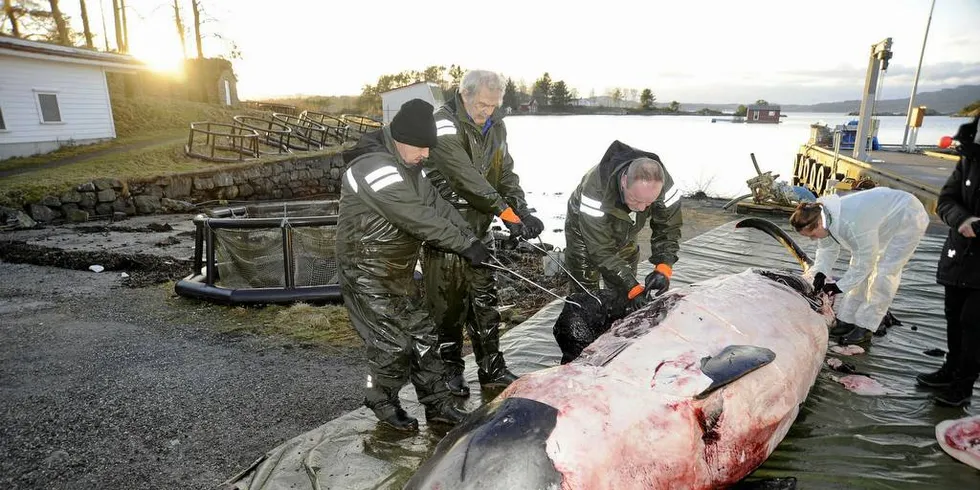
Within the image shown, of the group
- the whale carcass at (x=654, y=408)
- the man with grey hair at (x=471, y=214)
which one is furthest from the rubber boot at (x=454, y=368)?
the whale carcass at (x=654, y=408)

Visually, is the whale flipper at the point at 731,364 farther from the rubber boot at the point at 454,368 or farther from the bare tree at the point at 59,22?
the bare tree at the point at 59,22

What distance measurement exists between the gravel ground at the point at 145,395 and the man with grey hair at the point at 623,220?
219cm

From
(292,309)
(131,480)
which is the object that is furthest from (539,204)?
(131,480)

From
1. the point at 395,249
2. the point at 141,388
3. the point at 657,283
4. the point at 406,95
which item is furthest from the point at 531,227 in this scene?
the point at 406,95

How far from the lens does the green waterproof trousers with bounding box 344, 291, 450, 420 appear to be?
328 cm

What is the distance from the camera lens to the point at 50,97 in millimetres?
17141

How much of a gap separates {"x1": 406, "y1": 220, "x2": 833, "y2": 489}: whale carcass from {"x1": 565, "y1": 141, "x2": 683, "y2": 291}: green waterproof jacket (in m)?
0.64

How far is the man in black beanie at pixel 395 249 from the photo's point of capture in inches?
122

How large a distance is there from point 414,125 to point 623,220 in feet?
5.81

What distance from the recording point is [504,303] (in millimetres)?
6988

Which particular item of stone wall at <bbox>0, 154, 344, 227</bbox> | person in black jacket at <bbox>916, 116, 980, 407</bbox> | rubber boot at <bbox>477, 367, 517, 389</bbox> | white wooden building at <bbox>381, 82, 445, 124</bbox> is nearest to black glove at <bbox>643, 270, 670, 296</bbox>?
rubber boot at <bbox>477, 367, 517, 389</bbox>

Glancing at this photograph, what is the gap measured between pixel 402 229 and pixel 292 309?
10.7 feet

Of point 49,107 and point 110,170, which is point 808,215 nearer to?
point 110,170

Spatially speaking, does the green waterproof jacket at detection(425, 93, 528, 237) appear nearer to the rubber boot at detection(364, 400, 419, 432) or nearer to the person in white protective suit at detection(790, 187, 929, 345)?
the rubber boot at detection(364, 400, 419, 432)
